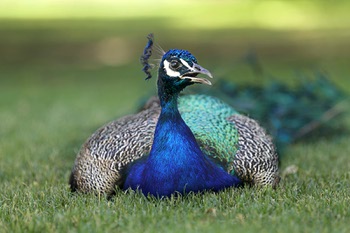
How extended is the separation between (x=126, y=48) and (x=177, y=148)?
38.3 ft

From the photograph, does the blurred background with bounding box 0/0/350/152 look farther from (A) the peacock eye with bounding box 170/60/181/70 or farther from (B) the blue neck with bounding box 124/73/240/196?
(A) the peacock eye with bounding box 170/60/181/70

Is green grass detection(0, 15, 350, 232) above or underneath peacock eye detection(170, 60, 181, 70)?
underneath

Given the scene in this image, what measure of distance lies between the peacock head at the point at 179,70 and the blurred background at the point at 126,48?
88.3 inches

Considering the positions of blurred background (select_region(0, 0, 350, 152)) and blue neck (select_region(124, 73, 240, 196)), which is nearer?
blue neck (select_region(124, 73, 240, 196))

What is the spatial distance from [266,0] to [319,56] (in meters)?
10.6

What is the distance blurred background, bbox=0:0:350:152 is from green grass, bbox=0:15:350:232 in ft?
0.10

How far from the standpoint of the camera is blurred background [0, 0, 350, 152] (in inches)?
334

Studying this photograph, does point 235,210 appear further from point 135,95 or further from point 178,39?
point 178,39

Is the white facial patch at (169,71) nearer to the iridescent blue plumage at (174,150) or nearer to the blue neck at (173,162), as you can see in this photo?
the iridescent blue plumage at (174,150)

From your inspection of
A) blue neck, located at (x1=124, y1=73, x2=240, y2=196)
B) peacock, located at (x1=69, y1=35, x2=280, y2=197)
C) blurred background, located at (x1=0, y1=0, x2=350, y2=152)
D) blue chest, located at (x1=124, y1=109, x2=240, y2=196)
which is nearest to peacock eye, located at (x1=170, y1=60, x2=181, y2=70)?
peacock, located at (x1=69, y1=35, x2=280, y2=197)

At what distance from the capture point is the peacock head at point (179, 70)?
3510 mm

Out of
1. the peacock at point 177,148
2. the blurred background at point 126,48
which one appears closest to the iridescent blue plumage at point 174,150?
the peacock at point 177,148

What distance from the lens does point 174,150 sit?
354cm

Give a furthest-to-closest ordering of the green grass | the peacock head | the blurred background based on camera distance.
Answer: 1. the blurred background
2. the peacock head
3. the green grass
